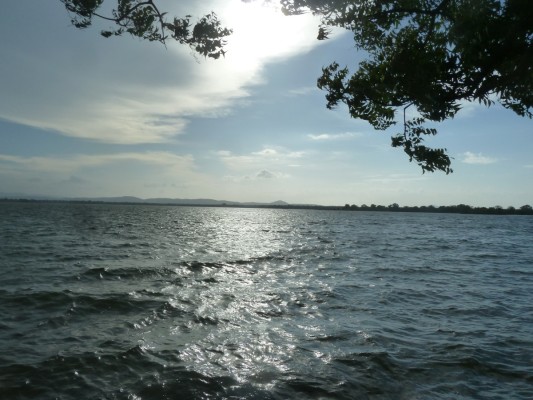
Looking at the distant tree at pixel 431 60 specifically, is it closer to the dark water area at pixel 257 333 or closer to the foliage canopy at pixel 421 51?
the foliage canopy at pixel 421 51

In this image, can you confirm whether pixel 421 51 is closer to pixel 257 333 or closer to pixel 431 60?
pixel 431 60

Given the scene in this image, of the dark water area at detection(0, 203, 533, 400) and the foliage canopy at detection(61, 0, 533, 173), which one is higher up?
the foliage canopy at detection(61, 0, 533, 173)

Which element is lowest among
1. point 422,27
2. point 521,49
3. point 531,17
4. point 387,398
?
point 387,398

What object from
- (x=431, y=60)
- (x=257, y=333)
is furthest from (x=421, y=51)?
(x=257, y=333)

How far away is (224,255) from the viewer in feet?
101

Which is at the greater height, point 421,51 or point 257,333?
point 421,51

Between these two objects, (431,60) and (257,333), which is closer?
(431,60)

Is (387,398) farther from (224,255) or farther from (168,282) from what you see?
(224,255)

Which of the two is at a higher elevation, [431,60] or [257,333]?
[431,60]

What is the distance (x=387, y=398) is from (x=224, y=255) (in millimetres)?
23270

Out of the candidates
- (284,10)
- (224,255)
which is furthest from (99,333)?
(224,255)

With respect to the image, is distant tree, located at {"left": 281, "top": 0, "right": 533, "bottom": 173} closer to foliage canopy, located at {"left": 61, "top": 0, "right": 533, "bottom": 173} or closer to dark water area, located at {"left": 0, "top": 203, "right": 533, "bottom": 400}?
foliage canopy, located at {"left": 61, "top": 0, "right": 533, "bottom": 173}

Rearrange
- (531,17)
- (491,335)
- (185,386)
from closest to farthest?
(531,17) < (185,386) < (491,335)

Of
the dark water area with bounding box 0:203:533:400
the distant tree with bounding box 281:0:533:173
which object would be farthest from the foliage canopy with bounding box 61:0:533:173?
the dark water area with bounding box 0:203:533:400
